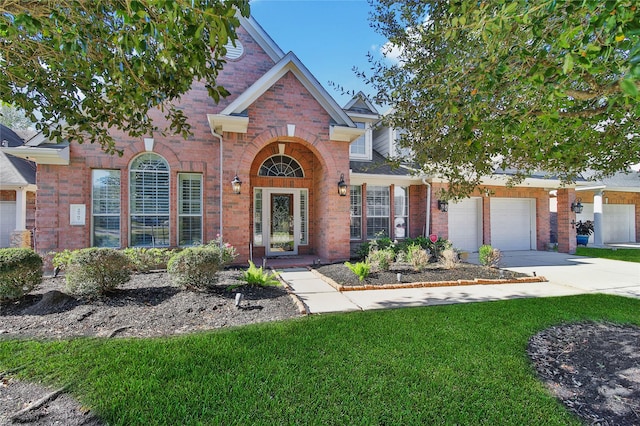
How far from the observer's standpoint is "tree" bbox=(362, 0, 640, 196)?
2.28m

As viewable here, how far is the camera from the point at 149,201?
9.51 m

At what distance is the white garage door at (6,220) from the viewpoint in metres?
13.2

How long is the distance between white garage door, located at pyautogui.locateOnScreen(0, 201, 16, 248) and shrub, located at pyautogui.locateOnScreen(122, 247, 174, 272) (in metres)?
9.17

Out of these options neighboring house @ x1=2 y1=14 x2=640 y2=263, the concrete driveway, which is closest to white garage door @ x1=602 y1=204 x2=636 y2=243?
the concrete driveway

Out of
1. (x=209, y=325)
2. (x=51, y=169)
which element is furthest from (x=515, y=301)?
(x=51, y=169)

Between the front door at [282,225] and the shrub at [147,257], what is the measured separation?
12.2 ft

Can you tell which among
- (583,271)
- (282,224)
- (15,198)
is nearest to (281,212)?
(282,224)

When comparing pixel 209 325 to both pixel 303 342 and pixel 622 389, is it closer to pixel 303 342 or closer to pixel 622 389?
pixel 303 342

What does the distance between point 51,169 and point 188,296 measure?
6329mm

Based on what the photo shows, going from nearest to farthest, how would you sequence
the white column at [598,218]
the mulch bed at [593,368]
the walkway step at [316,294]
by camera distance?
the mulch bed at [593,368] → the walkway step at [316,294] → the white column at [598,218]

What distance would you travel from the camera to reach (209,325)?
4805 mm

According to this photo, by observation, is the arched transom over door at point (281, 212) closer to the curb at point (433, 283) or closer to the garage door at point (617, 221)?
the curb at point (433, 283)

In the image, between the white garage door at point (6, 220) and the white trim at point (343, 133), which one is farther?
the white garage door at point (6, 220)

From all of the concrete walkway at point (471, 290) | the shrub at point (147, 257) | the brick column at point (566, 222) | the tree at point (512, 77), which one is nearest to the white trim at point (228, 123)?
the shrub at point (147, 257)
